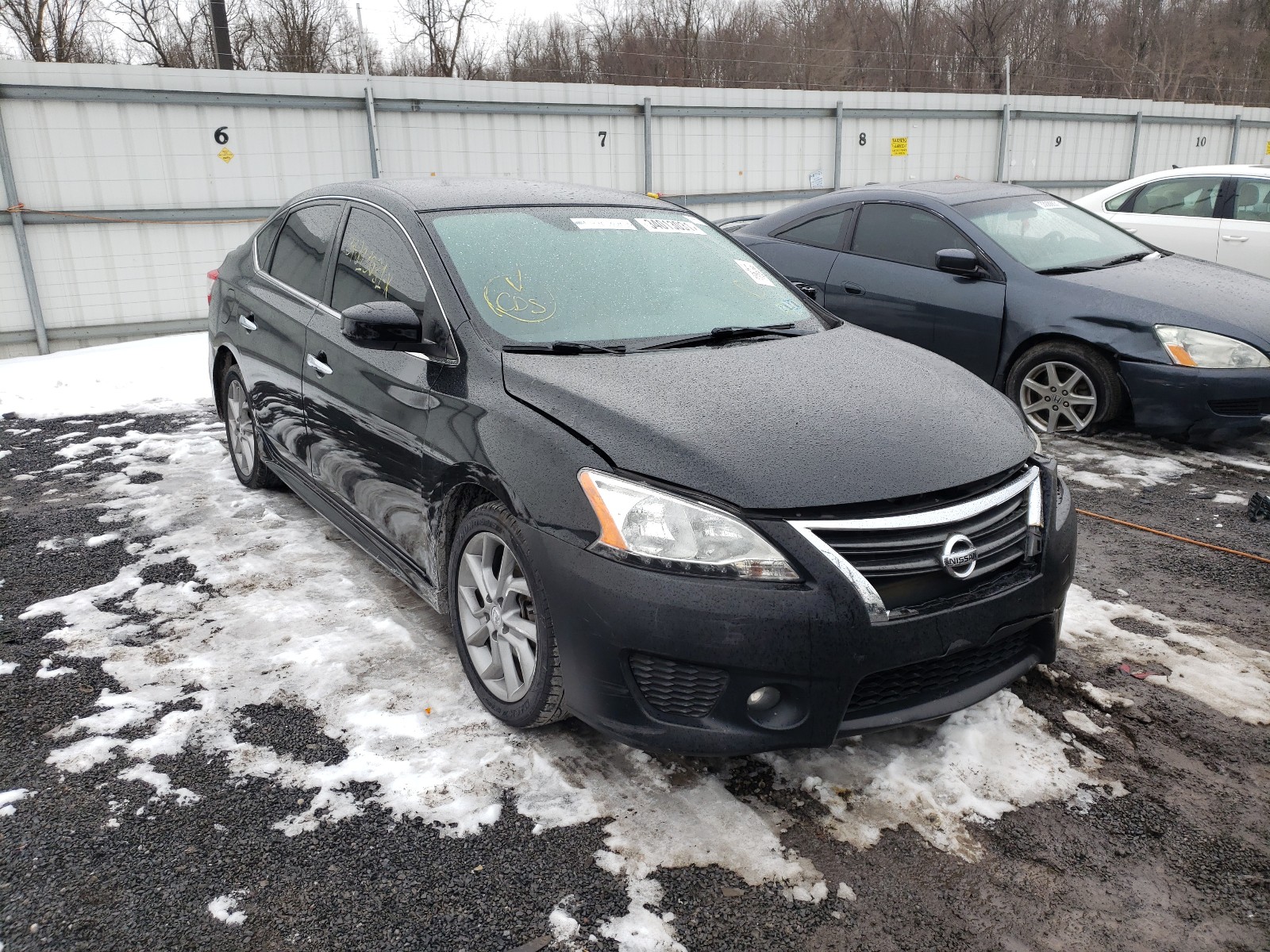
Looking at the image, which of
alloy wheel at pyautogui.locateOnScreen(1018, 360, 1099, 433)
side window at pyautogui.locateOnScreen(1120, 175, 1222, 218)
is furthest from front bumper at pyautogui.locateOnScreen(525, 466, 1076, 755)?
side window at pyautogui.locateOnScreen(1120, 175, 1222, 218)

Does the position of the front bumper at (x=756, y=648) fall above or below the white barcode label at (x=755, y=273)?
below

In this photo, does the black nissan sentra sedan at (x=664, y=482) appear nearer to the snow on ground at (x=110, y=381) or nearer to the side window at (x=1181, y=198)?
the snow on ground at (x=110, y=381)

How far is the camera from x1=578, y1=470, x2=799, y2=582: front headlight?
2.36m

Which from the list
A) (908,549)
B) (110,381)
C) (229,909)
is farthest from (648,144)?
(229,909)

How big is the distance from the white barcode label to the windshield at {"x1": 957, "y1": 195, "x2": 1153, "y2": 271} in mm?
2918

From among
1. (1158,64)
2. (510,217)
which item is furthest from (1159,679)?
(1158,64)

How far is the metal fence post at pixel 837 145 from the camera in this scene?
15.0m

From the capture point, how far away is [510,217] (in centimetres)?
362

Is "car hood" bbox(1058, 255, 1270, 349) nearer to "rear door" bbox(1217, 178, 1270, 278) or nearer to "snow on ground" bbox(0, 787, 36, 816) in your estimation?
"rear door" bbox(1217, 178, 1270, 278)

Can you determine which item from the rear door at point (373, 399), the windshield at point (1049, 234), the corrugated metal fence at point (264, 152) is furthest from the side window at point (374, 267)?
the corrugated metal fence at point (264, 152)

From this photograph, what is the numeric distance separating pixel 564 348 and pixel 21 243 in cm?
904

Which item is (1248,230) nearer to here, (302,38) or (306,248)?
(306,248)

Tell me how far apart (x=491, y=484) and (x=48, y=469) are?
4334 mm

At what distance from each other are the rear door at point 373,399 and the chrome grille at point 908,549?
4.47ft
